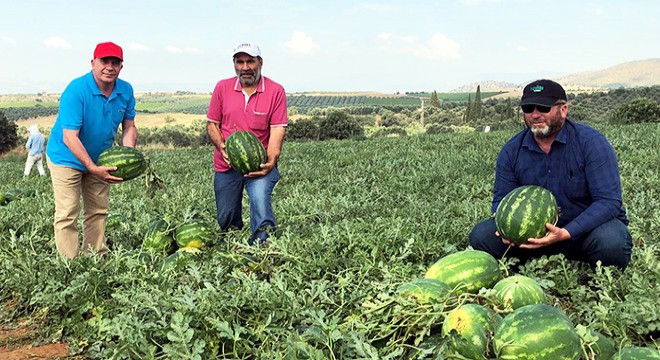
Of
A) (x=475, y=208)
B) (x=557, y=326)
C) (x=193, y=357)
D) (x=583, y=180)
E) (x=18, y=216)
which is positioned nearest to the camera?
(x=557, y=326)

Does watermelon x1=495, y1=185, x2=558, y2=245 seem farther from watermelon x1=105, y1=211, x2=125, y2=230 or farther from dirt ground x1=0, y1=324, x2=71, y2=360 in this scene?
watermelon x1=105, y1=211, x2=125, y2=230

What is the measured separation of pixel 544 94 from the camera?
13.4 feet

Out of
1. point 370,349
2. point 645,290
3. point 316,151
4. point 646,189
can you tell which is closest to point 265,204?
point 370,349

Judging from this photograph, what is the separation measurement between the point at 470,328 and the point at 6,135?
51955 millimetres

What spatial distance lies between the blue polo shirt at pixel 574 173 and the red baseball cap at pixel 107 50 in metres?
3.78

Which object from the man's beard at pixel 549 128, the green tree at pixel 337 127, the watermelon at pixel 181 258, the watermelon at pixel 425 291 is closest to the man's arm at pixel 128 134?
the watermelon at pixel 181 258

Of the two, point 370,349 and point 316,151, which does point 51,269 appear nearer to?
point 370,349

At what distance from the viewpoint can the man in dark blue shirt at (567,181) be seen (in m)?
4.04

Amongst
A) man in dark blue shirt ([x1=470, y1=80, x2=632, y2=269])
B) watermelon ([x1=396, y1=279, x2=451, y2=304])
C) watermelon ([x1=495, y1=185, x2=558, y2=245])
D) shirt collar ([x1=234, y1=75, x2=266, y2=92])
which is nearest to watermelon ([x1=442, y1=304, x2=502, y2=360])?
watermelon ([x1=396, y1=279, x2=451, y2=304])

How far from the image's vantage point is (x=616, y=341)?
2941 mm

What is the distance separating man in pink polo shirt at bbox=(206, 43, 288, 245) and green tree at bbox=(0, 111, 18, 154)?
155 feet

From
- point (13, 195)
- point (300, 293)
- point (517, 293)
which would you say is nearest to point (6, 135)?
point (13, 195)

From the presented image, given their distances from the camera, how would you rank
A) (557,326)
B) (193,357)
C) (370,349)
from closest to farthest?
(557,326) < (370,349) < (193,357)

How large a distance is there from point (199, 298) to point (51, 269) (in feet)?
6.46
